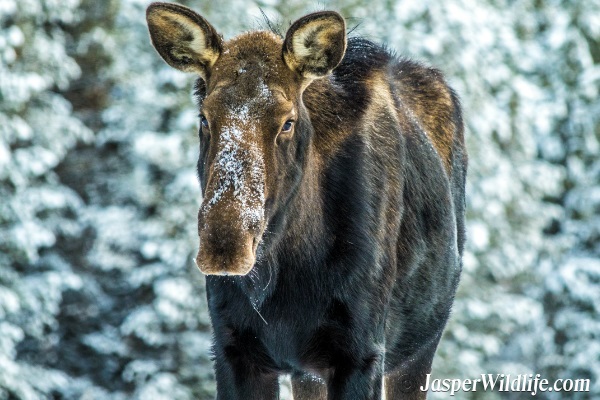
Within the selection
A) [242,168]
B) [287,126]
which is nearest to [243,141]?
[242,168]

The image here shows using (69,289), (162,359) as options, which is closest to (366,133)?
(162,359)

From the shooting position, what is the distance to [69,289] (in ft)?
69.3

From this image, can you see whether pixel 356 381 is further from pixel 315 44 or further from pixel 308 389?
pixel 315 44

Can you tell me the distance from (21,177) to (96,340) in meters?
3.29

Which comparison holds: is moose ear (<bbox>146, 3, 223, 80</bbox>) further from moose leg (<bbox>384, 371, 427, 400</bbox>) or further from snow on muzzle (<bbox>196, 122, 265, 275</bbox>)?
moose leg (<bbox>384, 371, 427, 400</bbox>)

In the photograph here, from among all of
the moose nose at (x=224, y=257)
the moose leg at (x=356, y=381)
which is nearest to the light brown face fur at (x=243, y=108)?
the moose nose at (x=224, y=257)

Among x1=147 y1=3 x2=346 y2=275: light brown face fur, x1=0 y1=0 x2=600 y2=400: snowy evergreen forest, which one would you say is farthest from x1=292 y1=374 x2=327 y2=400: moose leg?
x1=0 y1=0 x2=600 y2=400: snowy evergreen forest

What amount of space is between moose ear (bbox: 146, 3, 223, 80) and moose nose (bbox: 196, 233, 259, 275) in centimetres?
114

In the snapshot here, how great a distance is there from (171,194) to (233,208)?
50.1 feet

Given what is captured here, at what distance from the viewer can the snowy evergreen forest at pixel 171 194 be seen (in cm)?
1933

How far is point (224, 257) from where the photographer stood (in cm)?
448

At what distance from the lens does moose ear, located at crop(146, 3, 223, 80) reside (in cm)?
526

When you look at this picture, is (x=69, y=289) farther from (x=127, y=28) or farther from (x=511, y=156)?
(x=511, y=156)

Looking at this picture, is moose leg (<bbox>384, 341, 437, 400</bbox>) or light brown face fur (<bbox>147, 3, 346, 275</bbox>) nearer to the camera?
light brown face fur (<bbox>147, 3, 346, 275</bbox>)
